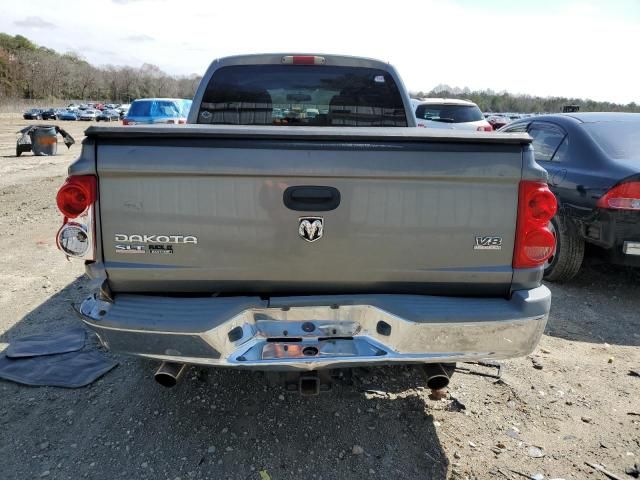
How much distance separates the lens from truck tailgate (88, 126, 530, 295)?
7.63 feet

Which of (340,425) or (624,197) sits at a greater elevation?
(624,197)

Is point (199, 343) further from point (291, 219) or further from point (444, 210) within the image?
point (444, 210)

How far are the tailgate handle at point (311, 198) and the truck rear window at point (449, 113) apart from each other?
43.4ft

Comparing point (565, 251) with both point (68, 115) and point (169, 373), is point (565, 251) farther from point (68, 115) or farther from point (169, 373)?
point (68, 115)

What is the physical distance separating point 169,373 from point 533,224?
6.44 ft

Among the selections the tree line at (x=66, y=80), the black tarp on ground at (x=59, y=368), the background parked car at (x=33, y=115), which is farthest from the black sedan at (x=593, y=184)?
the tree line at (x=66, y=80)

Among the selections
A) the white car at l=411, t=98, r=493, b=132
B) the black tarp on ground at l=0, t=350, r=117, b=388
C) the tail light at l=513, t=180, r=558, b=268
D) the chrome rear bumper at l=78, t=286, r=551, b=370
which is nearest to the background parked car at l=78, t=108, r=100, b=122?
the white car at l=411, t=98, r=493, b=132

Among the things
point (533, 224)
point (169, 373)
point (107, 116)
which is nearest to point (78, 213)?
point (169, 373)

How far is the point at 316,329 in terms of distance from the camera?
243 centimetres

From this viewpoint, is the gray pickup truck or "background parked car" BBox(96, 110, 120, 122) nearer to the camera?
the gray pickup truck

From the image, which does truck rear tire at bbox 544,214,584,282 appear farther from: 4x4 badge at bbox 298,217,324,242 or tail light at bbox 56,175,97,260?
tail light at bbox 56,175,97,260

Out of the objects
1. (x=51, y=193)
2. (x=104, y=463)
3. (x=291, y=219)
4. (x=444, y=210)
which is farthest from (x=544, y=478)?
(x=51, y=193)

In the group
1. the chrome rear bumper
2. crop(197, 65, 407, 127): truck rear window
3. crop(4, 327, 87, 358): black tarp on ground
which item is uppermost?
crop(197, 65, 407, 127): truck rear window

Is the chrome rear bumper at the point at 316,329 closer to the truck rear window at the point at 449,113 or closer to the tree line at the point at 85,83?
the truck rear window at the point at 449,113
